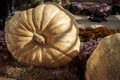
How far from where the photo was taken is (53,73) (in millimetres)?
3709

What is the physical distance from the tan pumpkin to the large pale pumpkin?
0.57 m

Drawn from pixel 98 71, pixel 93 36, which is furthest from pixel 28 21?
pixel 93 36

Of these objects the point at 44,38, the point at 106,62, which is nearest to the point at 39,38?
the point at 44,38

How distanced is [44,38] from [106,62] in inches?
42.4

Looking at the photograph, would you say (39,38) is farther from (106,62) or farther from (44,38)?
(106,62)

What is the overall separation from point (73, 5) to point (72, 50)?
6.70 metres

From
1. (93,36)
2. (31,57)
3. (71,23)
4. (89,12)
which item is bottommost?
(89,12)

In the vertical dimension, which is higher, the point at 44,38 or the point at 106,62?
the point at 106,62

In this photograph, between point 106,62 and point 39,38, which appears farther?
point 39,38

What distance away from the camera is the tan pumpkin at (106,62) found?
2891 mm

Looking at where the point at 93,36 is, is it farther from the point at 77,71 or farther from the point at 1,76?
the point at 1,76

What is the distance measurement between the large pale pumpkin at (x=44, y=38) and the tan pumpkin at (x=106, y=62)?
1.86 feet

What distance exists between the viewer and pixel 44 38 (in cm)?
374

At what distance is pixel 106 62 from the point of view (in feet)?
9.84
